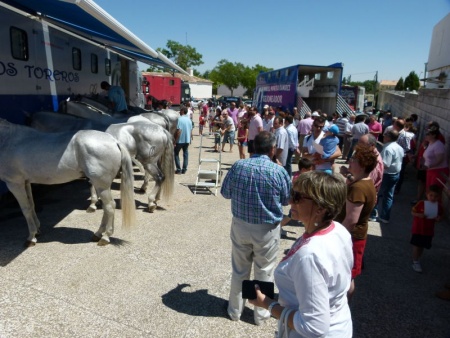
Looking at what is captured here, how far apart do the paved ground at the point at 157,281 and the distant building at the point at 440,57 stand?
18853 mm

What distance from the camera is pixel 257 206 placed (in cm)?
277

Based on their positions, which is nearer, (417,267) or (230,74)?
(417,267)

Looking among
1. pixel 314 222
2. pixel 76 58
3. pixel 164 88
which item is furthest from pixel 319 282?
pixel 164 88

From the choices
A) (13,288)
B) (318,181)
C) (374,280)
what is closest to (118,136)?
(13,288)

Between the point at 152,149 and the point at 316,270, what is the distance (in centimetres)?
538

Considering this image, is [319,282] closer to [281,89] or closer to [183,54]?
[281,89]

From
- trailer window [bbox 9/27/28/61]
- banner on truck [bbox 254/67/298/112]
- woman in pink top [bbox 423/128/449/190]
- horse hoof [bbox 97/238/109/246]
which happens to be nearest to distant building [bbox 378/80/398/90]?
banner on truck [bbox 254/67/298/112]

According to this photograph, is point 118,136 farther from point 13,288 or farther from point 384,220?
point 384,220

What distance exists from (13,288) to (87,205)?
114 inches

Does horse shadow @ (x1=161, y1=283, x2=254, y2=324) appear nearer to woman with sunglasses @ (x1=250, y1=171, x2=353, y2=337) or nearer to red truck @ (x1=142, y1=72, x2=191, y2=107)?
woman with sunglasses @ (x1=250, y1=171, x2=353, y2=337)

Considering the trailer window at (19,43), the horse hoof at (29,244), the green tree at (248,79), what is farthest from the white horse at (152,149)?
the green tree at (248,79)

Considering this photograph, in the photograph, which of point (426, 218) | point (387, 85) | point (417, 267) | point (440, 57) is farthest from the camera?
point (387, 85)

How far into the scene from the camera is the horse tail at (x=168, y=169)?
6348 mm

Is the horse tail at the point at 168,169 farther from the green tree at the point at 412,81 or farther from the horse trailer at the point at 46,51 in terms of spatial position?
the green tree at the point at 412,81
